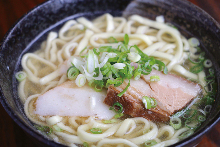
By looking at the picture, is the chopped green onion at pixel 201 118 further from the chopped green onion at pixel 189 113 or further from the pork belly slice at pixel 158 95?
the pork belly slice at pixel 158 95

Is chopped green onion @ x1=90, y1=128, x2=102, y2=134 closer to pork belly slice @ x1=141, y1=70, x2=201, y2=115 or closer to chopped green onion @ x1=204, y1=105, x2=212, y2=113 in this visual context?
pork belly slice @ x1=141, y1=70, x2=201, y2=115

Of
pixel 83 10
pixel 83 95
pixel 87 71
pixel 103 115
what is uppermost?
pixel 83 10

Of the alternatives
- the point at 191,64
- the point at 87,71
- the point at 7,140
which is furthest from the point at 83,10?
the point at 7,140

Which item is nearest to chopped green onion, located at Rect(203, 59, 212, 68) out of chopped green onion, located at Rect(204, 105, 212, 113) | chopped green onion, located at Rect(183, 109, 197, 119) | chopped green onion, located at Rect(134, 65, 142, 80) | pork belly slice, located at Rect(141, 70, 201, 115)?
pork belly slice, located at Rect(141, 70, 201, 115)

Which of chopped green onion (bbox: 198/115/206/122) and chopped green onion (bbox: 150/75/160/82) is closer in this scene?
chopped green onion (bbox: 198/115/206/122)

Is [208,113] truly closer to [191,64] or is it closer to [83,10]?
[191,64]

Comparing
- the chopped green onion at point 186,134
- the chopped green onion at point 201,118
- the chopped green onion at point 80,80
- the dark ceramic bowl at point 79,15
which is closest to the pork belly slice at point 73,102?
the chopped green onion at point 80,80

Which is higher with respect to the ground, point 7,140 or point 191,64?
point 191,64
